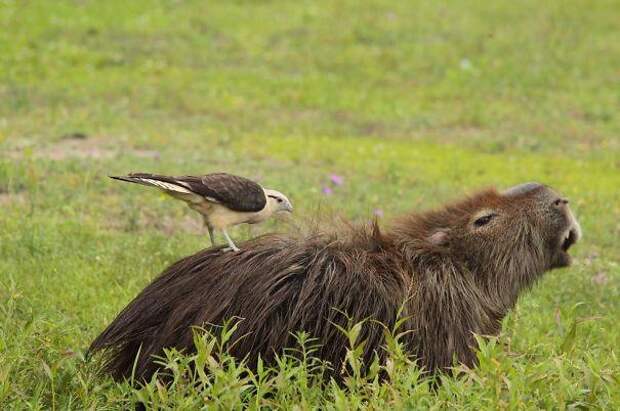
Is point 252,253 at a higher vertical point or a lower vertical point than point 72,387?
higher

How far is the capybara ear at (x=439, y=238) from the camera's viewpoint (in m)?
5.11

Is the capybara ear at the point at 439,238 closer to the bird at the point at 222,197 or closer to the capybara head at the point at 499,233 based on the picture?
the capybara head at the point at 499,233

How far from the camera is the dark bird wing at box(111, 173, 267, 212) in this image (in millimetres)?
4770

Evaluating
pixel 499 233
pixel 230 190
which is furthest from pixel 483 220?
pixel 230 190

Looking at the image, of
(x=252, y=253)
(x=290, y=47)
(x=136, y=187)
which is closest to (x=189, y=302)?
(x=252, y=253)

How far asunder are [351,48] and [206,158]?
7.03 meters

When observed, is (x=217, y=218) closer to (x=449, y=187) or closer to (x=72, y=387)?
(x=72, y=387)

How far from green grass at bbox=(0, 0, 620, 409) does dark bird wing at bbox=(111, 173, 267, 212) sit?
29 cm

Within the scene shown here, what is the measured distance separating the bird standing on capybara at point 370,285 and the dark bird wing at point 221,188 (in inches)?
8.3

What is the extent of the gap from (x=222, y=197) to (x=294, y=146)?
721 cm

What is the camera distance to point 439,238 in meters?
5.12

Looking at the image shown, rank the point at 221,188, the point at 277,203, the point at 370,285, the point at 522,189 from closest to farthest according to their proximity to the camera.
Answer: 1. the point at 370,285
2. the point at 221,188
3. the point at 522,189
4. the point at 277,203

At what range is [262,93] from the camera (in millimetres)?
14914

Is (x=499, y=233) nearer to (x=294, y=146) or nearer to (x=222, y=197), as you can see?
(x=222, y=197)
